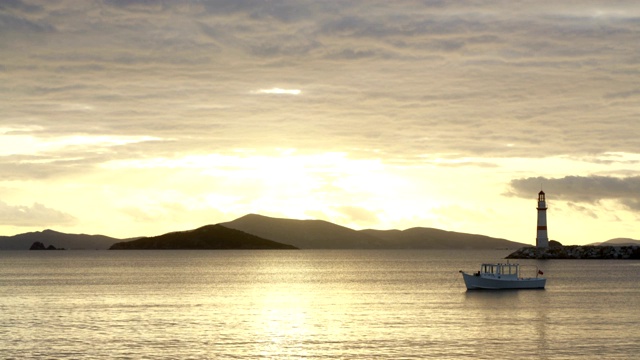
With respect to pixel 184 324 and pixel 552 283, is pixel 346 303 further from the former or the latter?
pixel 552 283

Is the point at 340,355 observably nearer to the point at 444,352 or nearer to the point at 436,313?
the point at 444,352

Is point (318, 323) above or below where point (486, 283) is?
below

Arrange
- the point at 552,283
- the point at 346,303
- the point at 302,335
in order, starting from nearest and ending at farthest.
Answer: the point at 302,335
the point at 346,303
the point at 552,283

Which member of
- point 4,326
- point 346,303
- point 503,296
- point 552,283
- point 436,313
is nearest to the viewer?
point 4,326

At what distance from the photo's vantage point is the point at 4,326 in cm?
6431

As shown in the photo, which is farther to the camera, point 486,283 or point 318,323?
point 486,283

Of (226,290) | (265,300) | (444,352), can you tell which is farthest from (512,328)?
(226,290)

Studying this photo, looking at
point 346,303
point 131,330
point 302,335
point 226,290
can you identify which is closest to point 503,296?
point 346,303

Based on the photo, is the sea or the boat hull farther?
the boat hull

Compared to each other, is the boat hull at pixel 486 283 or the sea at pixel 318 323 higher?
the boat hull at pixel 486 283

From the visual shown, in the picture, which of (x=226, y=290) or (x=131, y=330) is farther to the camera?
(x=226, y=290)

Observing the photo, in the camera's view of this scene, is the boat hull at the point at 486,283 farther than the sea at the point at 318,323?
Yes

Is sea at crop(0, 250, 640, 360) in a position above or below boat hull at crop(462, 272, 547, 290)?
below

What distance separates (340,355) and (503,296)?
5330cm
